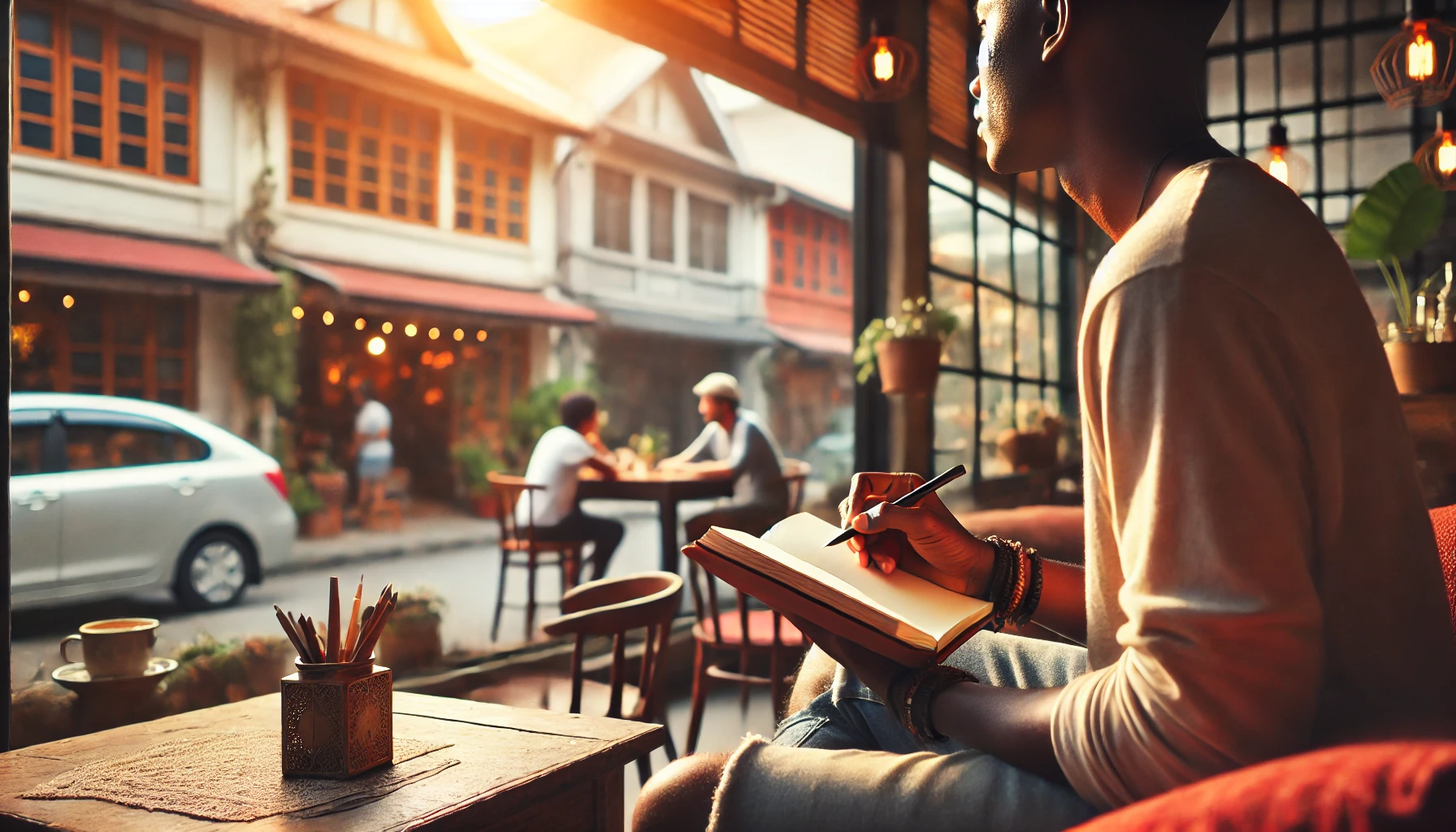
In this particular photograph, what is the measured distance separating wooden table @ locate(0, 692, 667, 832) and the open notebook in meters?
0.39

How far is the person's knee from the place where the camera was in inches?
39.7

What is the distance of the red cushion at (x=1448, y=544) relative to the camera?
4.88 ft

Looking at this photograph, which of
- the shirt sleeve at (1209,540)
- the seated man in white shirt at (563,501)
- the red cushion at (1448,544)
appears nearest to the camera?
the shirt sleeve at (1209,540)

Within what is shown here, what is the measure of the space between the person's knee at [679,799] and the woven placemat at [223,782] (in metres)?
0.31

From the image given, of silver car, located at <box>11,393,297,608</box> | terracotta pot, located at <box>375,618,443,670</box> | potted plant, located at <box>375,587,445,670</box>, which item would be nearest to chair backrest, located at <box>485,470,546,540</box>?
potted plant, located at <box>375,587,445,670</box>

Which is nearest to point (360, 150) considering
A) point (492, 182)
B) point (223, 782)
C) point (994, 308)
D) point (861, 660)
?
point (492, 182)

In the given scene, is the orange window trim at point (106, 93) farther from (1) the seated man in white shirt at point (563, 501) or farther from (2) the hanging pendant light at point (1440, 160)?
(2) the hanging pendant light at point (1440, 160)

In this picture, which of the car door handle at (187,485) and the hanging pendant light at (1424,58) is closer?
the hanging pendant light at (1424,58)

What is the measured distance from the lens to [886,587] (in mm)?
1056

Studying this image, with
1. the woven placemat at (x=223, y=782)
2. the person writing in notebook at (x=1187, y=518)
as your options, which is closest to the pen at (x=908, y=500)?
the person writing in notebook at (x=1187, y=518)

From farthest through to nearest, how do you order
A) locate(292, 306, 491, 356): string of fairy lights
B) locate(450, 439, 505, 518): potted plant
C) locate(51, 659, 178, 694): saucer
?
locate(450, 439, 505, 518): potted plant
locate(292, 306, 491, 356): string of fairy lights
locate(51, 659, 178, 694): saucer

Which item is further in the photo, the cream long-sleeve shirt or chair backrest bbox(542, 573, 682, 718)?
chair backrest bbox(542, 573, 682, 718)

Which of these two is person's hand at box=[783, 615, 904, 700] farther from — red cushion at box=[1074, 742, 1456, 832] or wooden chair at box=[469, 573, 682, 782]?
wooden chair at box=[469, 573, 682, 782]

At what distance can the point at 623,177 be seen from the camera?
1502 cm
